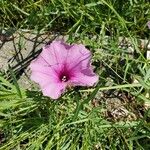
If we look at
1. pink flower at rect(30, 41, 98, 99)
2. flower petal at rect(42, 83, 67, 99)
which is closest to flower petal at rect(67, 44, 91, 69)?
pink flower at rect(30, 41, 98, 99)

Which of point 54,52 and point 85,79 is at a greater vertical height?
point 54,52

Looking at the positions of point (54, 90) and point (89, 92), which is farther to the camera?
point (89, 92)

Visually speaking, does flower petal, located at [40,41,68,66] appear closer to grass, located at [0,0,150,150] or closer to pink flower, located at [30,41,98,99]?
pink flower, located at [30,41,98,99]

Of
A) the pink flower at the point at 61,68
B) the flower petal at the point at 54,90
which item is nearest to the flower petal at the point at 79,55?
the pink flower at the point at 61,68

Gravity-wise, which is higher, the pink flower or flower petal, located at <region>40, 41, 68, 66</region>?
flower petal, located at <region>40, 41, 68, 66</region>

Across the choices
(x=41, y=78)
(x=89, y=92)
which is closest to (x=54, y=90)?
(x=41, y=78)

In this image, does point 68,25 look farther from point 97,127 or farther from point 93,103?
point 97,127

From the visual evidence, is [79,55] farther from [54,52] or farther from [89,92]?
[89,92]
